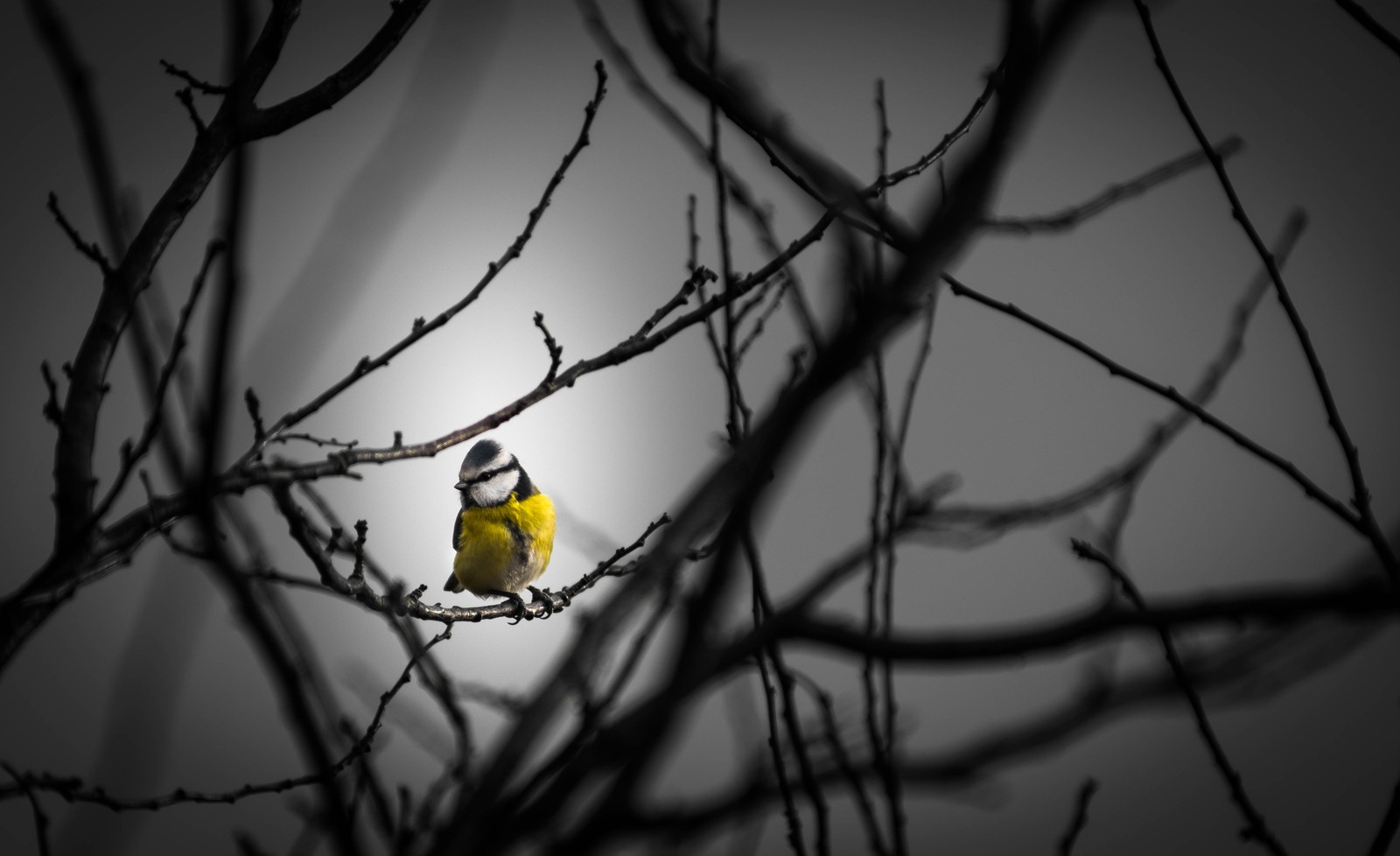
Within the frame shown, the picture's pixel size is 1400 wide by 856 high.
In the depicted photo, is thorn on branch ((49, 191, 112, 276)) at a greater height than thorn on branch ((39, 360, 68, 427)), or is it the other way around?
thorn on branch ((49, 191, 112, 276))

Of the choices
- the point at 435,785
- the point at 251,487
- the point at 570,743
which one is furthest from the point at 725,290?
the point at 435,785

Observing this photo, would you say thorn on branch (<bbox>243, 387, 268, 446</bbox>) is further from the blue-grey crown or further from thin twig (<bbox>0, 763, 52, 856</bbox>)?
the blue-grey crown

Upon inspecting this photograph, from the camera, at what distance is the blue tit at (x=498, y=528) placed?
11.7ft

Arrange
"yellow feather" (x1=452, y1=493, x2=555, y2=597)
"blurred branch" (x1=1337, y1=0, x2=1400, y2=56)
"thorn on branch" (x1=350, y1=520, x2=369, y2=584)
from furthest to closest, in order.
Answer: "yellow feather" (x1=452, y1=493, x2=555, y2=597)
"thorn on branch" (x1=350, y1=520, x2=369, y2=584)
"blurred branch" (x1=1337, y1=0, x2=1400, y2=56)

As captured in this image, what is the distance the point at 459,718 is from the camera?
1699 mm

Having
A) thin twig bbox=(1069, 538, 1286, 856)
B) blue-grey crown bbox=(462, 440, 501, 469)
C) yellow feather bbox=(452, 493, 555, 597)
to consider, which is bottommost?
thin twig bbox=(1069, 538, 1286, 856)

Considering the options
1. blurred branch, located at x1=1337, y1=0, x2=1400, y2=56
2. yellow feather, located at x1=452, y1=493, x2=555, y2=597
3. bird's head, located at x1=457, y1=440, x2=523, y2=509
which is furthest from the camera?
bird's head, located at x1=457, y1=440, x2=523, y2=509

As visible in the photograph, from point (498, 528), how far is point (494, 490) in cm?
23

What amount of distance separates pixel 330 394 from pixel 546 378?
0.39 m

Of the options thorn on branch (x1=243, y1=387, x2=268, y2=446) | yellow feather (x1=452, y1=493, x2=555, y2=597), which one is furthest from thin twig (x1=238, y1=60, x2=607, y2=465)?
yellow feather (x1=452, y1=493, x2=555, y2=597)

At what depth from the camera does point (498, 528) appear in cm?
361

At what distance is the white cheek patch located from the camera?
3740 millimetres

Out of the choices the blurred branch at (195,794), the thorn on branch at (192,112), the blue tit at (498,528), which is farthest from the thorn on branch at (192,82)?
the blue tit at (498,528)

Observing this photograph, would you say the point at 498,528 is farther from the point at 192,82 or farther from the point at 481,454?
the point at 192,82
